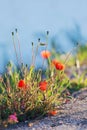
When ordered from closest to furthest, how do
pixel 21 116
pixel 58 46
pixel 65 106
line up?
pixel 21 116 < pixel 65 106 < pixel 58 46

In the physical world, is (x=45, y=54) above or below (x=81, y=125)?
above

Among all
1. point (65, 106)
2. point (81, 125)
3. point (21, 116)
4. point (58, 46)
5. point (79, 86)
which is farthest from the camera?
point (58, 46)

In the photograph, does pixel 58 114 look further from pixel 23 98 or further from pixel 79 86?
pixel 79 86

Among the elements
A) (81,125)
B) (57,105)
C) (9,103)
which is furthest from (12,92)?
(81,125)

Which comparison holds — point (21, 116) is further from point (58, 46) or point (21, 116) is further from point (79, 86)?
point (58, 46)

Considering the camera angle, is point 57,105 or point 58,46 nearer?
point 57,105

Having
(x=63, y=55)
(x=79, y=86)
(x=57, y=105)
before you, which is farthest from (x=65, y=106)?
(x=63, y=55)

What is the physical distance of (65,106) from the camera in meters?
5.17

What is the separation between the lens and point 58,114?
4.89 meters

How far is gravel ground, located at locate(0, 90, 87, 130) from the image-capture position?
447 cm

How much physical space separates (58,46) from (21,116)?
389 cm

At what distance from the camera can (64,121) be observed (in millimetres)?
4605

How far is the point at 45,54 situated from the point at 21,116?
0.77 m

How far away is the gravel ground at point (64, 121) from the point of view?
4.47 metres
